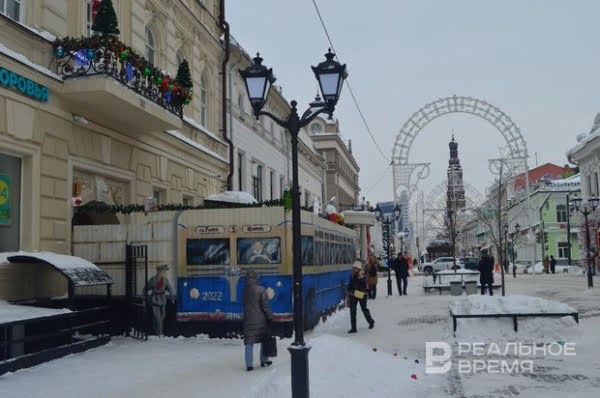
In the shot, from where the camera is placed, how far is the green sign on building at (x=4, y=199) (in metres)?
11.0

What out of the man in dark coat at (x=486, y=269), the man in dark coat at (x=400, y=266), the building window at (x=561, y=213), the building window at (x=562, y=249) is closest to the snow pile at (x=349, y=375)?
the man in dark coat at (x=486, y=269)

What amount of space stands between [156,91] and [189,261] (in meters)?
4.21

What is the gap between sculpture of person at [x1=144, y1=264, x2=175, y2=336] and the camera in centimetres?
1229

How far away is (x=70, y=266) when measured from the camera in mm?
10930

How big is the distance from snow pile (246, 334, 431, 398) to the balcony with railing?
245 inches

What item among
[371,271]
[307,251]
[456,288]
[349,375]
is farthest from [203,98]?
[349,375]

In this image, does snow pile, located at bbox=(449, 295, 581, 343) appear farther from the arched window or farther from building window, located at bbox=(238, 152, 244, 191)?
building window, located at bbox=(238, 152, 244, 191)

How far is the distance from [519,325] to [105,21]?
Result: 10.1 m

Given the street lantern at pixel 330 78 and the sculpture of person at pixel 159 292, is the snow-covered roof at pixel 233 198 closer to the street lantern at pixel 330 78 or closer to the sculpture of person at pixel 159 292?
the sculpture of person at pixel 159 292

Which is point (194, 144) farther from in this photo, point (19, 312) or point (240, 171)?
point (19, 312)

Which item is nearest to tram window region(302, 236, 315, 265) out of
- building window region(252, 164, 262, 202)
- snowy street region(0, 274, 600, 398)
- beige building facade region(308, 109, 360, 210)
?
snowy street region(0, 274, 600, 398)

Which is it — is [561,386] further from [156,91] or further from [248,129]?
[248,129]

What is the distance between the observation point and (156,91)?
14.3 meters

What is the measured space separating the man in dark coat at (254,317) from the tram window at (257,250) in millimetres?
2768
